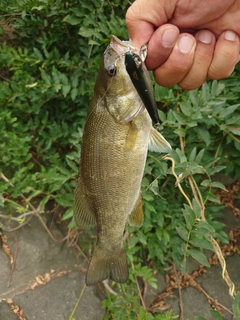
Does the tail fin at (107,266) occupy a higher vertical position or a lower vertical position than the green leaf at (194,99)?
lower

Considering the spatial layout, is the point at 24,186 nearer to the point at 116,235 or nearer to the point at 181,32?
the point at 116,235

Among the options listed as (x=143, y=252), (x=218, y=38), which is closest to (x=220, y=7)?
(x=218, y=38)

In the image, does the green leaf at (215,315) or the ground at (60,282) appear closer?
the green leaf at (215,315)

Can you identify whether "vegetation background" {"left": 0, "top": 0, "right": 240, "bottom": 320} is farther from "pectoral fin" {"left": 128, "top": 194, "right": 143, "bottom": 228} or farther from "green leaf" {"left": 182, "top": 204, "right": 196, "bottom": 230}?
"green leaf" {"left": 182, "top": 204, "right": 196, "bottom": 230}

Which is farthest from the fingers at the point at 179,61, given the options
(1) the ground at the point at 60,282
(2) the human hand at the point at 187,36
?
(1) the ground at the point at 60,282

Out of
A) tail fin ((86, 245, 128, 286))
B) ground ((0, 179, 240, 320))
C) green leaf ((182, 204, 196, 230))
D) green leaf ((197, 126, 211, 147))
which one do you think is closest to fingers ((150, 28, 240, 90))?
green leaf ((197, 126, 211, 147))

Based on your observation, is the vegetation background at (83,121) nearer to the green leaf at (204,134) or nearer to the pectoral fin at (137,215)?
the green leaf at (204,134)
